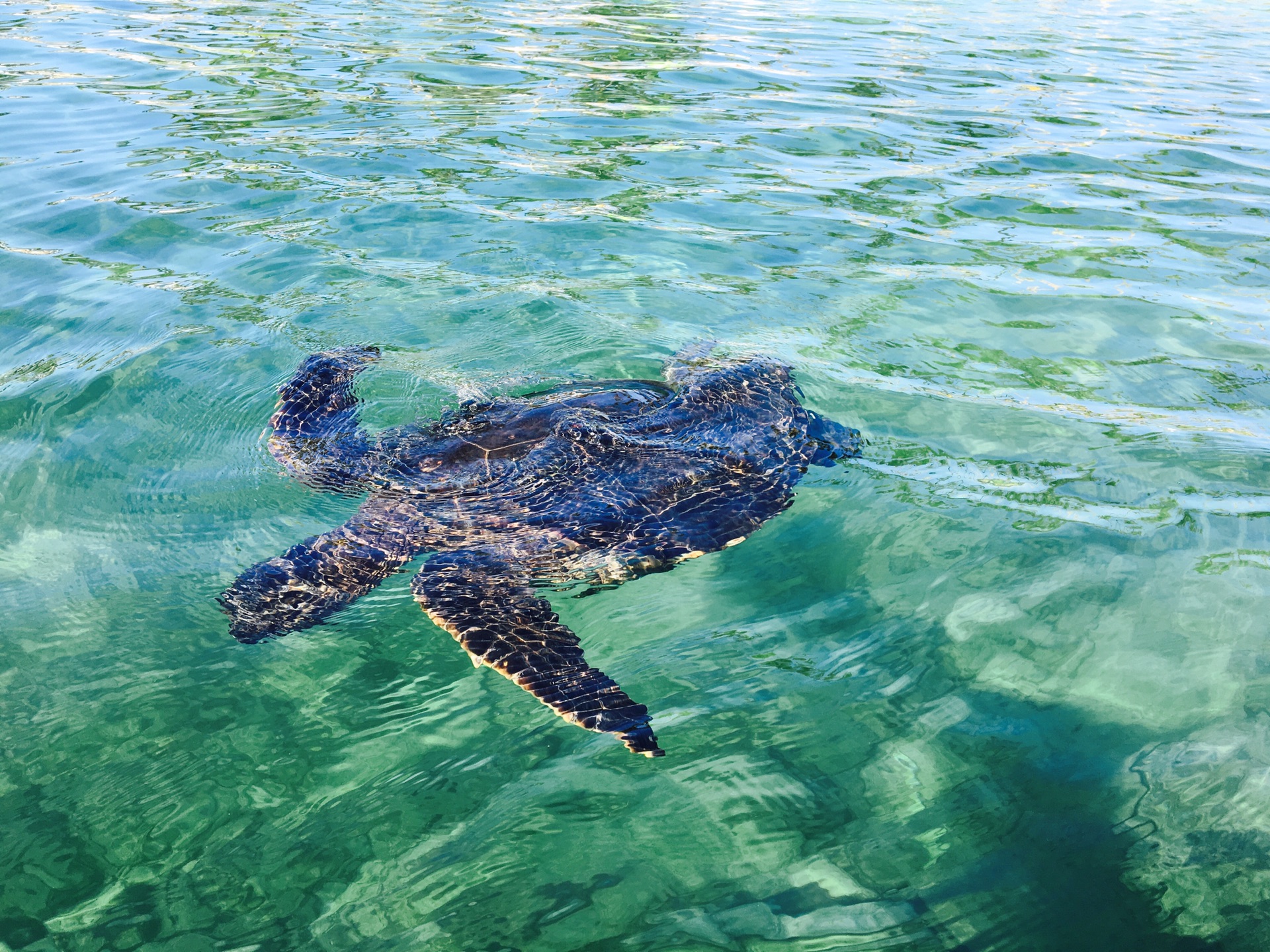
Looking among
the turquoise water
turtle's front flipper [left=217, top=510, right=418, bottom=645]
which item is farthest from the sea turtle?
the turquoise water

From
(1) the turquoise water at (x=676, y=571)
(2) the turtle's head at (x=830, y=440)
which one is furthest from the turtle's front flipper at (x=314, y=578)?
(2) the turtle's head at (x=830, y=440)

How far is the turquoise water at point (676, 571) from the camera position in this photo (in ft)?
10.1

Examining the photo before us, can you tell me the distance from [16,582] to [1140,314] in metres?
8.40

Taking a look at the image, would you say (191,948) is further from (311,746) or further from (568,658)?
(568,658)

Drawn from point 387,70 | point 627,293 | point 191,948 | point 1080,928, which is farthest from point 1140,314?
point 387,70

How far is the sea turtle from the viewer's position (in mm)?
4094

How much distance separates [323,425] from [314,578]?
1.60m

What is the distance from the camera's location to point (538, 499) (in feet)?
15.6

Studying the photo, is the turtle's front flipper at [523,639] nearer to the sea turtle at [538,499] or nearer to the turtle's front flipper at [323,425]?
the sea turtle at [538,499]

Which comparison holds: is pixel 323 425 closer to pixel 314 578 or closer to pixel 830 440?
pixel 314 578

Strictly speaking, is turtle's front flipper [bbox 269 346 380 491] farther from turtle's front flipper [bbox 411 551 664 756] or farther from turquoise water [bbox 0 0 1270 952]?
turtle's front flipper [bbox 411 551 664 756]

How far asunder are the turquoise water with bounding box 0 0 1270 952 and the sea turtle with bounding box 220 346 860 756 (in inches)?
6.6

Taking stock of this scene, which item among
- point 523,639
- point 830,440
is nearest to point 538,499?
point 523,639

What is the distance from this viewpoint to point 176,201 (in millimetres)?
9344
